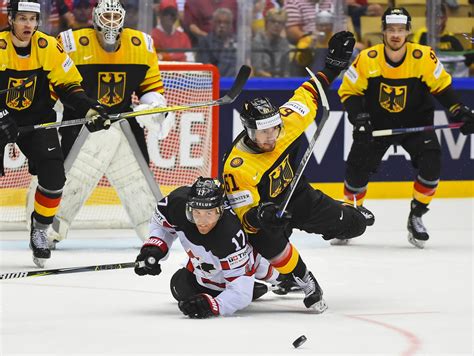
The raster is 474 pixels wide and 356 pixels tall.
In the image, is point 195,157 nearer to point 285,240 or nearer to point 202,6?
point 202,6

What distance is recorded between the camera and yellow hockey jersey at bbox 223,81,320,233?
4.84 m

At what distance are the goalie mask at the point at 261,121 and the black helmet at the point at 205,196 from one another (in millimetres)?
259

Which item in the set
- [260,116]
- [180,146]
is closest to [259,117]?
[260,116]

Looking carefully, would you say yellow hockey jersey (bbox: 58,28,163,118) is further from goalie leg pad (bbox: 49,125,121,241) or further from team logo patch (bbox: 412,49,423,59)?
team logo patch (bbox: 412,49,423,59)

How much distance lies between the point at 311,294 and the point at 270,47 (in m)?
3.97

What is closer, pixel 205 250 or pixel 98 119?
pixel 205 250

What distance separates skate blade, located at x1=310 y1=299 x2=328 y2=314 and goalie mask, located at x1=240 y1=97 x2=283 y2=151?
24.7 inches

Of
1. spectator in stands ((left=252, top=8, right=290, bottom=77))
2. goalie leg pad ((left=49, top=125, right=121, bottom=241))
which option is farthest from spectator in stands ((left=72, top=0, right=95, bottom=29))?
goalie leg pad ((left=49, top=125, right=121, bottom=241))

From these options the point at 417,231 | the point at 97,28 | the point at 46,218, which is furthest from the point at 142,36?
the point at 417,231

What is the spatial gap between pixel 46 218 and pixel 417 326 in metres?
2.17

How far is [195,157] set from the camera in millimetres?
7695

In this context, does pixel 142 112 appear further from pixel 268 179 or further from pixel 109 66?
pixel 268 179

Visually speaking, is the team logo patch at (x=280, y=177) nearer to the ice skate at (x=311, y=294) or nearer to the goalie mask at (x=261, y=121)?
the goalie mask at (x=261, y=121)

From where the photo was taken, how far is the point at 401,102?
702cm
